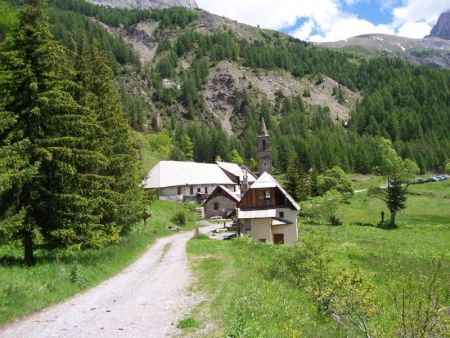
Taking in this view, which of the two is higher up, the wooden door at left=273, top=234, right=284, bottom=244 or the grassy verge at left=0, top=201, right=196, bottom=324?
the grassy verge at left=0, top=201, right=196, bottom=324

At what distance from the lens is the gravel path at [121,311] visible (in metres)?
10.9

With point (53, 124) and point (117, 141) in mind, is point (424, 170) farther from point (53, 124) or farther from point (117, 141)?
point (53, 124)

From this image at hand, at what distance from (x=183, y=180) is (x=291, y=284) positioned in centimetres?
5997

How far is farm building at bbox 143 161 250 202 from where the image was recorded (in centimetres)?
7400

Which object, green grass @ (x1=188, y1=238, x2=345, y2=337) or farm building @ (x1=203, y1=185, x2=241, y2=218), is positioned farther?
farm building @ (x1=203, y1=185, x2=241, y2=218)

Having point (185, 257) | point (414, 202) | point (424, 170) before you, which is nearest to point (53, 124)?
point (185, 257)

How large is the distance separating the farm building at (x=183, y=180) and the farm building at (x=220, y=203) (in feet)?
12.8

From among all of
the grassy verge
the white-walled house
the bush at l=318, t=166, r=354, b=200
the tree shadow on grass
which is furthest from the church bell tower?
the grassy verge

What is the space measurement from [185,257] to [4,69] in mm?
15492

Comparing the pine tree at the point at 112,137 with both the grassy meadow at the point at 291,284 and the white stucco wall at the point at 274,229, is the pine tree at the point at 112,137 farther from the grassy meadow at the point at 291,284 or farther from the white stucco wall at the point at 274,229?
the white stucco wall at the point at 274,229

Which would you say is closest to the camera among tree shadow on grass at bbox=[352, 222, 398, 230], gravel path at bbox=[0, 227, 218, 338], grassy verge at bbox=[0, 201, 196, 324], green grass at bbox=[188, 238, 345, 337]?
green grass at bbox=[188, 238, 345, 337]

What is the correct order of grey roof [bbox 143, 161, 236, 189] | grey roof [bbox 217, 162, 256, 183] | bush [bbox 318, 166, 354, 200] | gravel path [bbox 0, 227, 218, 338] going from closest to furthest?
gravel path [bbox 0, 227, 218, 338]
grey roof [bbox 143, 161, 236, 189]
bush [bbox 318, 166, 354, 200]
grey roof [bbox 217, 162, 256, 183]

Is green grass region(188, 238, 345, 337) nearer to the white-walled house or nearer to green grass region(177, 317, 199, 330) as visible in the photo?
green grass region(177, 317, 199, 330)

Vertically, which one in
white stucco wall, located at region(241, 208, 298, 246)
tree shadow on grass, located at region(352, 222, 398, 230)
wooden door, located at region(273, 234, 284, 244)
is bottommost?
tree shadow on grass, located at region(352, 222, 398, 230)
